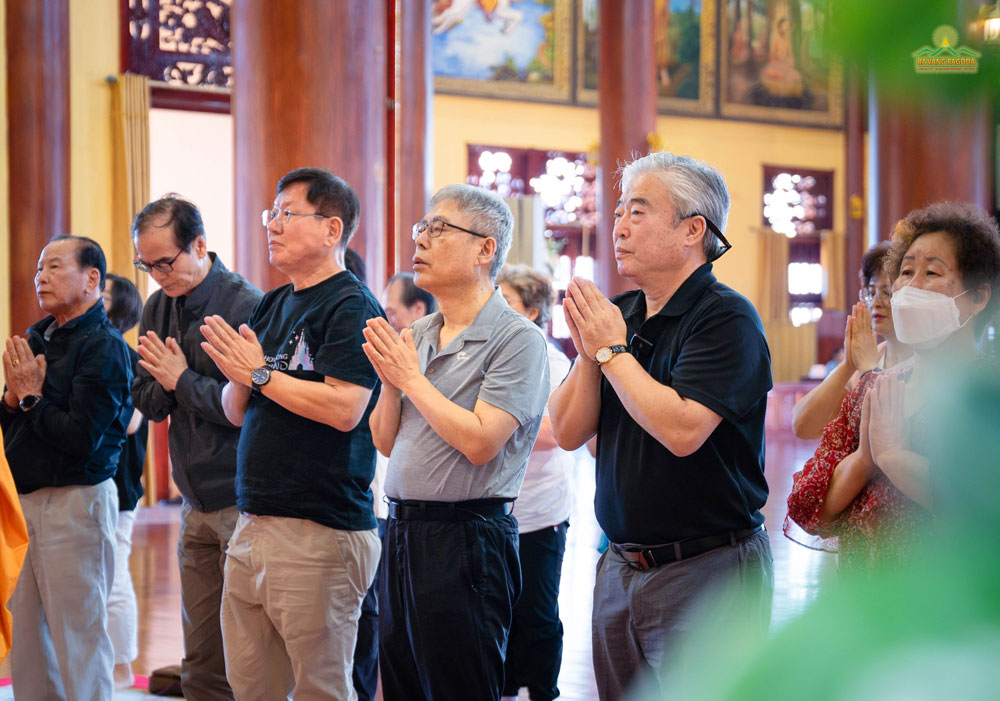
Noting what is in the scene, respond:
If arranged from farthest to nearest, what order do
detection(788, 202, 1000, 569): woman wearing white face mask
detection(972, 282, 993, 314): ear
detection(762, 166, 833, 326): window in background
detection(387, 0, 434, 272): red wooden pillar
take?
detection(762, 166, 833, 326): window in background, detection(387, 0, 434, 272): red wooden pillar, detection(788, 202, 1000, 569): woman wearing white face mask, detection(972, 282, 993, 314): ear

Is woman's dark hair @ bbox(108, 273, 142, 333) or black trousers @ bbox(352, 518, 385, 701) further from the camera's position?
woman's dark hair @ bbox(108, 273, 142, 333)

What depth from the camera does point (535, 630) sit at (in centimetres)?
388

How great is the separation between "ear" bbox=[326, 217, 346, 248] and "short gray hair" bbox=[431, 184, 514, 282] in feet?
1.07

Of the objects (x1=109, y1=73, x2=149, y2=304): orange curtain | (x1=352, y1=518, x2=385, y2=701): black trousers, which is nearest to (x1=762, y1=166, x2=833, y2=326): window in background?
(x1=109, y1=73, x2=149, y2=304): orange curtain

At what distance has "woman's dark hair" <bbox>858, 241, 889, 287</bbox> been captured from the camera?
3.00m

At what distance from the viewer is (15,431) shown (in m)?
3.63

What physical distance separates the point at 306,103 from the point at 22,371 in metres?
1.44

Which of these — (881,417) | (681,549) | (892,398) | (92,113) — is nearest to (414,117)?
(92,113)

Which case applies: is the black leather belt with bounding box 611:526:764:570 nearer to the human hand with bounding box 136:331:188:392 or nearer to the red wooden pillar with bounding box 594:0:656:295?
the human hand with bounding box 136:331:188:392

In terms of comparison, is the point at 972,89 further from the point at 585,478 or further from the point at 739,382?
the point at 585,478

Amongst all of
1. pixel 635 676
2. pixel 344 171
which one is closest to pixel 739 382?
pixel 635 676

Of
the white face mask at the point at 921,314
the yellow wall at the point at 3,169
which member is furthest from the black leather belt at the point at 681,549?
the yellow wall at the point at 3,169

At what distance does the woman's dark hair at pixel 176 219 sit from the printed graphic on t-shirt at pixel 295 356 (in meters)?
0.79

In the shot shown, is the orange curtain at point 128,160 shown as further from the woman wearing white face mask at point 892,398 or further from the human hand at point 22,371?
the woman wearing white face mask at point 892,398
